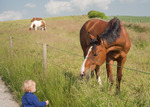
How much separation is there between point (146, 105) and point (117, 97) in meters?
0.41

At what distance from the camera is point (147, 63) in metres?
6.79

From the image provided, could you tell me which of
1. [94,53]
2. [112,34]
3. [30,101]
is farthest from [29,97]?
[112,34]

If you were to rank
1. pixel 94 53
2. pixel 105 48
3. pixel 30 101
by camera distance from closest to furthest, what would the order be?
pixel 30 101, pixel 94 53, pixel 105 48

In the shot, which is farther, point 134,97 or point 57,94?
point 57,94

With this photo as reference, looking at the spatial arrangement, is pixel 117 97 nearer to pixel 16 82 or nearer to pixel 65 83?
pixel 65 83

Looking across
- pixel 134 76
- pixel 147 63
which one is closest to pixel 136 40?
pixel 147 63

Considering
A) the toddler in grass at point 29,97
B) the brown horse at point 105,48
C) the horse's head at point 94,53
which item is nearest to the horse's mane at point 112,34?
the brown horse at point 105,48

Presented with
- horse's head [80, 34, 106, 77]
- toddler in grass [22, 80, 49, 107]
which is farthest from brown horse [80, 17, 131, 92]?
toddler in grass [22, 80, 49, 107]

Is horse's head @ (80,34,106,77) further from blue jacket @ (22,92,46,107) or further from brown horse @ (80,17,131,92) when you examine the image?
blue jacket @ (22,92,46,107)

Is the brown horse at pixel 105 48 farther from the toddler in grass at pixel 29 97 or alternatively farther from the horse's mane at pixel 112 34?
the toddler in grass at pixel 29 97

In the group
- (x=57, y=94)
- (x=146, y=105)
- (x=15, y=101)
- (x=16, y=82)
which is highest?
(x=146, y=105)

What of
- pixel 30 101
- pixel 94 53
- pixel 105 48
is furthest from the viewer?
pixel 105 48

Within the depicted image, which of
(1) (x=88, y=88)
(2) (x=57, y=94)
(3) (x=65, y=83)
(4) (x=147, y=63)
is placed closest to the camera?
(1) (x=88, y=88)

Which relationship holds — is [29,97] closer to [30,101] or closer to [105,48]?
[30,101]
